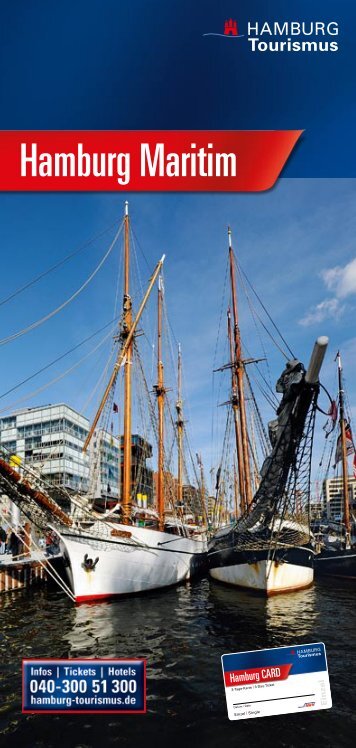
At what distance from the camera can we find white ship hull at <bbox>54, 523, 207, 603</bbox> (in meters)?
21.7

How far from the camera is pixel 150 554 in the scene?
25.0 m

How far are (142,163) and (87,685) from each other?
26.9 feet

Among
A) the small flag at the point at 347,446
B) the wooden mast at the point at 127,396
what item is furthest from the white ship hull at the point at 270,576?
the small flag at the point at 347,446

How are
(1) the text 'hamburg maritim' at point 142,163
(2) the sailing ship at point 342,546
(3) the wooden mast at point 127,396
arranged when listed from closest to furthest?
(1) the text 'hamburg maritim' at point 142,163 < (3) the wooden mast at point 127,396 < (2) the sailing ship at point 342,546

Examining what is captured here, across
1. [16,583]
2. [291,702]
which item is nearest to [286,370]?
[291,702]

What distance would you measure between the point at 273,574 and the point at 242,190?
21640mm

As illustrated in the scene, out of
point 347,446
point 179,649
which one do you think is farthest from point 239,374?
point 179,649

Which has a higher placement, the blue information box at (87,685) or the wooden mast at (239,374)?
the wooden mast at (239,374)

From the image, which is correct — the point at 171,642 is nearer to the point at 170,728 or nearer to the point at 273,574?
the point at 170,728

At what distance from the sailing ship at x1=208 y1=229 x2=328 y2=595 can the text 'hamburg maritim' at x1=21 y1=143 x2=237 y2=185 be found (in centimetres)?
797

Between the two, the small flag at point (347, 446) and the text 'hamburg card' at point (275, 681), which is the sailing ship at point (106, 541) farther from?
the small flag at point (347, 446)

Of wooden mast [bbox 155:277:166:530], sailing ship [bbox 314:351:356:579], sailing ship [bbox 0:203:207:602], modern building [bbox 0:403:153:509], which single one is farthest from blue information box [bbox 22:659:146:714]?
modern building [bbox 0:403:153:509]

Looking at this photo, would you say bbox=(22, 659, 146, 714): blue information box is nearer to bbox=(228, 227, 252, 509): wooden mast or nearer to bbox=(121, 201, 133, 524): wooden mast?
bbox=(121, 201, 133, 524): wooden mast

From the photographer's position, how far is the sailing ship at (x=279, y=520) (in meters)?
18.2
